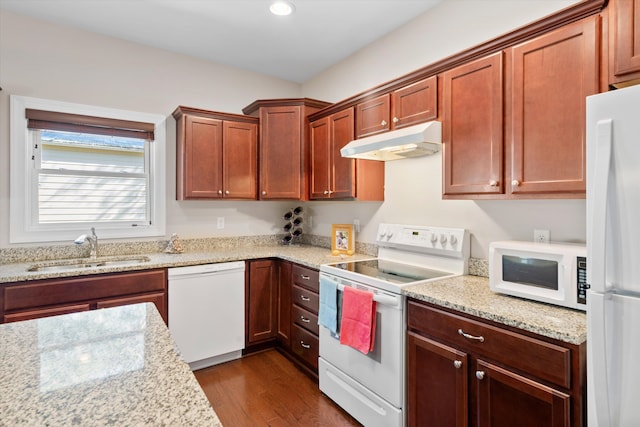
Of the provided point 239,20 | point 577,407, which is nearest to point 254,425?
point 577,407

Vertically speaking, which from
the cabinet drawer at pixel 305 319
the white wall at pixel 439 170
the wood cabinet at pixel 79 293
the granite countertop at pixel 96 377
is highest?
the white wall at pixel 439 170

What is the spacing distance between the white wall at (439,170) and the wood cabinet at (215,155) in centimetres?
94

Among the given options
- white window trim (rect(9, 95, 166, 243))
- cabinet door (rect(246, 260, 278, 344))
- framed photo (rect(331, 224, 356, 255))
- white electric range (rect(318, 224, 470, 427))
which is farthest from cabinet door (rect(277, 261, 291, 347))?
white window trim (rect(9, 95, 166, 243))

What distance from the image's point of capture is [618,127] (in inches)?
41.6

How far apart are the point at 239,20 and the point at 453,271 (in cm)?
249

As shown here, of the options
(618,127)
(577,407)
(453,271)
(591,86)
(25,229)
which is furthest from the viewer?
(25,229)

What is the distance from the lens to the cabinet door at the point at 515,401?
4.13ft

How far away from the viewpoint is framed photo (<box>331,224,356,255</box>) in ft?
10.0

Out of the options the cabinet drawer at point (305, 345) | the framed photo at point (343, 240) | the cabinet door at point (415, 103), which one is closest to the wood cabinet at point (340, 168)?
the framed photo at point (343, 240)

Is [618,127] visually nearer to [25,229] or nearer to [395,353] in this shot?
[395,353]

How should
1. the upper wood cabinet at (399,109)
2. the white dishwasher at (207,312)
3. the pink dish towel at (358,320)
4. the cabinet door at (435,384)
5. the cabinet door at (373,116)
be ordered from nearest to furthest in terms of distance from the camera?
the cabinet door at (435,384), the pink dish towel at (358,320), the upper wood cabinet at (399,109), the cabinet door at (373,116), the white dishwasher at (207,312)

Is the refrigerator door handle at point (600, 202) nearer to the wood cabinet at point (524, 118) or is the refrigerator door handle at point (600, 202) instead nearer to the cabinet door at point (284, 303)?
the wood cabinet at point (524, 118)

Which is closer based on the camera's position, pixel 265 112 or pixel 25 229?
pixel 25 229

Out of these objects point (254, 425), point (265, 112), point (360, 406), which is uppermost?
point (265, 112)
